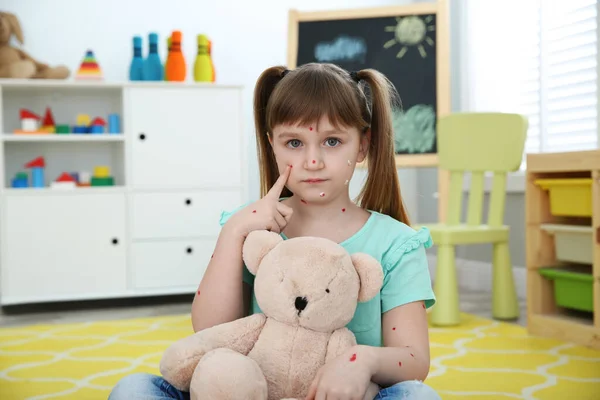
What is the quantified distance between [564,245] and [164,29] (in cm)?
199

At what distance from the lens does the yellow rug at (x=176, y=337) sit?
1.54 m

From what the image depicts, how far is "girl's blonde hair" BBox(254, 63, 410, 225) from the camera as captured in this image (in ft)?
3.17

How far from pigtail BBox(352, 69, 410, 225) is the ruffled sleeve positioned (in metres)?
0.11

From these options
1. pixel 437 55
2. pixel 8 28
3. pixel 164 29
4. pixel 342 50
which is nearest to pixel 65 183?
pixel 8 28

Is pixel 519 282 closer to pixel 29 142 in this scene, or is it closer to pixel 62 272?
pixel 62 272

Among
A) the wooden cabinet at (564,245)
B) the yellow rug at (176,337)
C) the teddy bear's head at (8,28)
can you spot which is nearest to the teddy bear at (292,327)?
the yellow rug at (176,337)

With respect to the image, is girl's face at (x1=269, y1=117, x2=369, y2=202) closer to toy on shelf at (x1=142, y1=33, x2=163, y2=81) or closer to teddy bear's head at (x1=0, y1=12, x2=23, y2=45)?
toy on shelf at (x1=142, y1=33, x2=163, y2=81)

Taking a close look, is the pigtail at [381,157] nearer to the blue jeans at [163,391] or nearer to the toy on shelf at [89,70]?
the blue jeans at [163,391]

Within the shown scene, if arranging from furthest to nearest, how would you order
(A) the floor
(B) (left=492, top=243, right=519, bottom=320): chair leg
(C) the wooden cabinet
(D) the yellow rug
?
(A) the floor
(B) (left=492, top=243, right=519, bottom=320): chair leg
(C) the wooden cabinet
(D) the yellow rug

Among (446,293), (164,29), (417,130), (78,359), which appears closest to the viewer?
(78,359)

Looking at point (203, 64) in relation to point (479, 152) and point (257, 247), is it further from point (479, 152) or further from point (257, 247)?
point (257, 247)

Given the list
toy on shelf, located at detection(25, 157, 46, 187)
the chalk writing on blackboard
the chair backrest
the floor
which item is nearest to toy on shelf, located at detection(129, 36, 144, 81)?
toy on shelf, located at detection(25, 157, 46, 187)

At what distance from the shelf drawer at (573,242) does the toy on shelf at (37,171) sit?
1882mm

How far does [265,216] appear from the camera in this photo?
972mm
